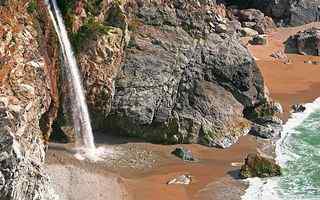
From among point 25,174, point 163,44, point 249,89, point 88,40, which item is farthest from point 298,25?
point 25,174

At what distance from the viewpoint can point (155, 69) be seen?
42875mm

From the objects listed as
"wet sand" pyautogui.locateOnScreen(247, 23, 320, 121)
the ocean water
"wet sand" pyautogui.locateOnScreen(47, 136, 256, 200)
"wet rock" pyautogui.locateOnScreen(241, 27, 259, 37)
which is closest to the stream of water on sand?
"wet sand" pyautogui.locateOnScreen(47, 136, 256, 200)

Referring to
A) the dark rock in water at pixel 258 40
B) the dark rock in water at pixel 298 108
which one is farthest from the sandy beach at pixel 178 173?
the dark rock in water at pixel 258 40

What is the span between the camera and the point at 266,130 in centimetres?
4600

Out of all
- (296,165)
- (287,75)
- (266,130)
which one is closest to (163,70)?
(266,130)

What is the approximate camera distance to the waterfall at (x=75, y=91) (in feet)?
129

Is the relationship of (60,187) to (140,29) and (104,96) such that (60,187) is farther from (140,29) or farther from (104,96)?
(140,29)

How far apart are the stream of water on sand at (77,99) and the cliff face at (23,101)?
172cm

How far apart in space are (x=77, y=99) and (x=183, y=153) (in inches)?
288

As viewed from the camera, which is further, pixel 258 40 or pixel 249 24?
pixel 249 24

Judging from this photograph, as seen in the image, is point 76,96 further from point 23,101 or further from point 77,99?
point 23,101

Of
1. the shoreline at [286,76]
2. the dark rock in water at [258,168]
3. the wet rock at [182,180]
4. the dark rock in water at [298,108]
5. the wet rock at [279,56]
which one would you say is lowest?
the wet rock at [182,180]

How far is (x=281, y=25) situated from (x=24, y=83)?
52154 mm

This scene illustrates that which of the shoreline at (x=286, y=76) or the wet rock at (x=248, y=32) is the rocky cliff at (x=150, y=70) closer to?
the shoreline at (x=286, y=76)
